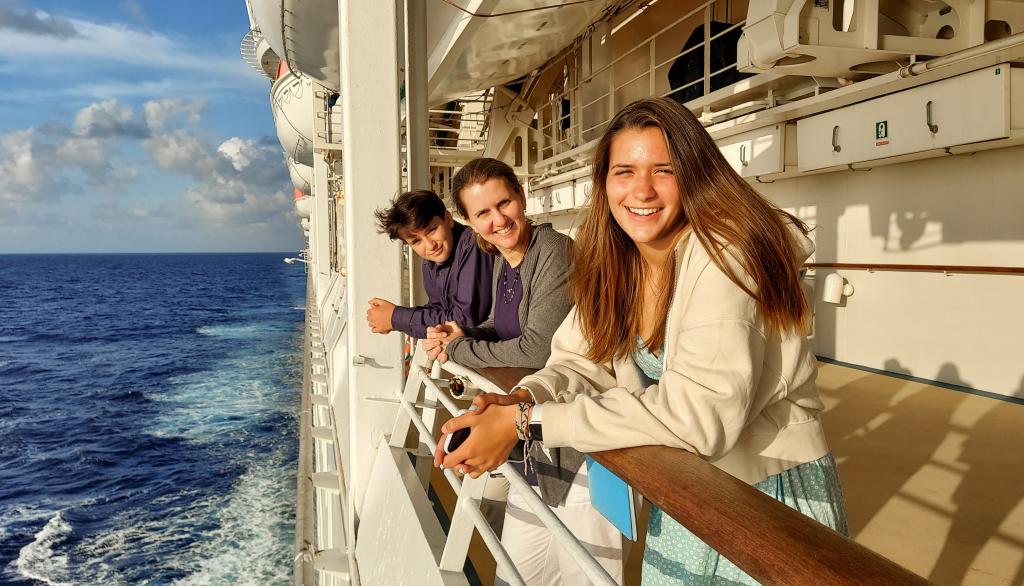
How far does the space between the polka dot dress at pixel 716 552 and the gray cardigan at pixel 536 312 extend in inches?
24.3

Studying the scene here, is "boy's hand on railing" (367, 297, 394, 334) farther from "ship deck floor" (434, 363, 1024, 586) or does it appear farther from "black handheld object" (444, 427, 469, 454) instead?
"black handheld object" (444, 427, 469, 454)

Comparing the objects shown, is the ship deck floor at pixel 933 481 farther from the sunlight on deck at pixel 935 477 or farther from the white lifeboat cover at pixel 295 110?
the white lifeboat cover at pixel 295 110

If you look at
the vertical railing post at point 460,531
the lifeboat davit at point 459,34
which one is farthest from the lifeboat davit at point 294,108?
the vertical railing post at point 460,531

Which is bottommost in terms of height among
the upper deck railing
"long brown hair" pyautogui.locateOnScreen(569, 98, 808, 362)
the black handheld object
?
the black handheld object

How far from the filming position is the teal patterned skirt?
3.47 ft

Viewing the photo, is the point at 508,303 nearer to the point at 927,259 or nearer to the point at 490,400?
the point at 490,400

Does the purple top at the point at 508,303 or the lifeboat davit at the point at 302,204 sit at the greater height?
the lifeboat davit at the point at 302,204

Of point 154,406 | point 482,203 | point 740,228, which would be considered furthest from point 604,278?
point 154,406

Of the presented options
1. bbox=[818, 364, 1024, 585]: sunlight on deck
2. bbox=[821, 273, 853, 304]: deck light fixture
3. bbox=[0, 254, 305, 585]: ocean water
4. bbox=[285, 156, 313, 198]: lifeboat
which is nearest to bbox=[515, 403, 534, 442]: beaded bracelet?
bbox=[818, 364, 1024, 585]: sunlight on deck

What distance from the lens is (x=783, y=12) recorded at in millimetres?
3758

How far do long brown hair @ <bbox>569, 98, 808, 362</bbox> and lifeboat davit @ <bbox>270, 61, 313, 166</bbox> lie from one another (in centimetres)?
1173

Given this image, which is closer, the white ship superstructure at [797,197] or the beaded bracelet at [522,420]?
the beaded bracelet at [522,420]

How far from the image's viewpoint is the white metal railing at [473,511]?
78 cm

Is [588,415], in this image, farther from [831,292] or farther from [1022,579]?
[831,292]
